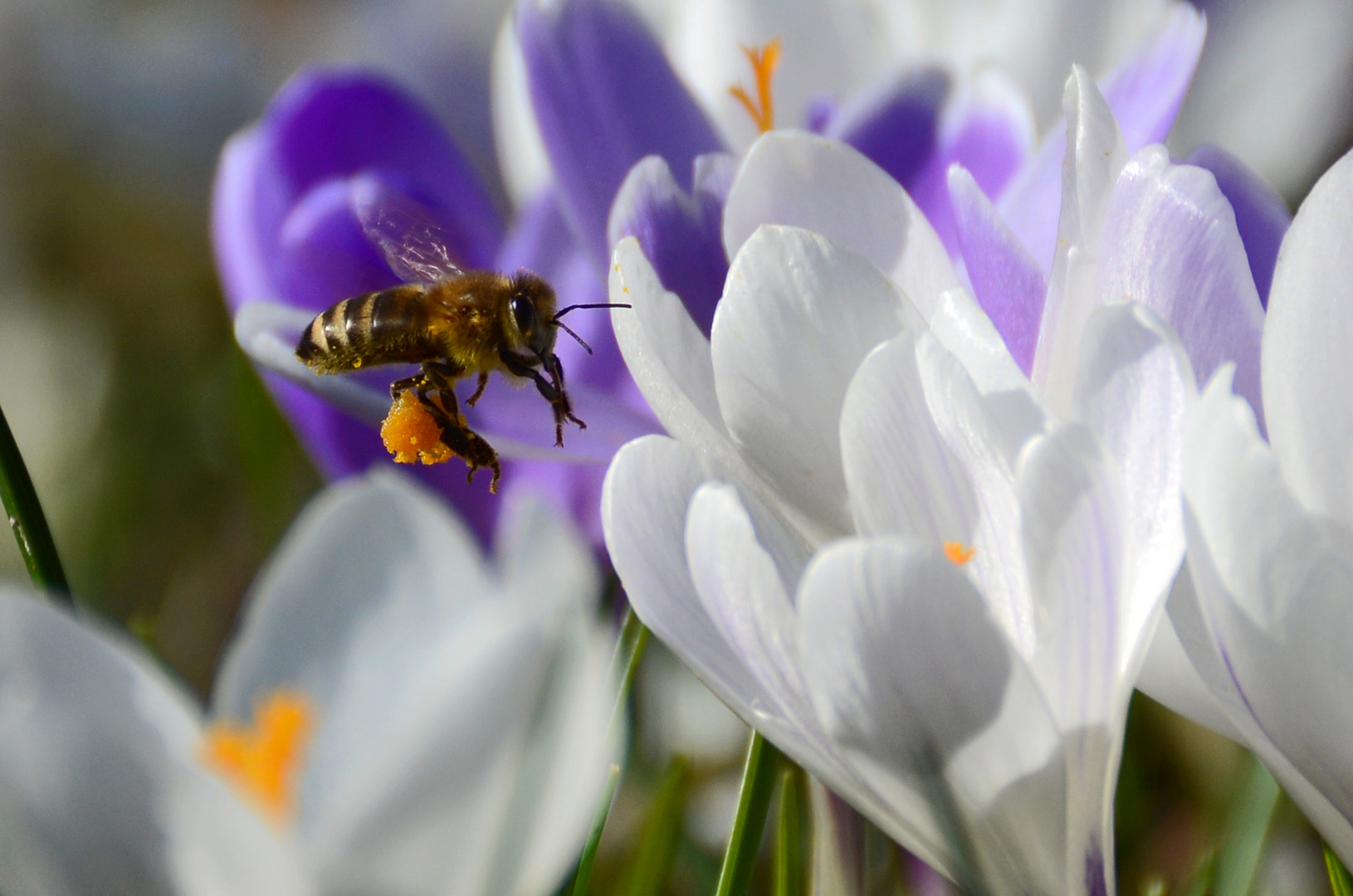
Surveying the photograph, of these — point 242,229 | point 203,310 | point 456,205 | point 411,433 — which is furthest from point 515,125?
point 203,310

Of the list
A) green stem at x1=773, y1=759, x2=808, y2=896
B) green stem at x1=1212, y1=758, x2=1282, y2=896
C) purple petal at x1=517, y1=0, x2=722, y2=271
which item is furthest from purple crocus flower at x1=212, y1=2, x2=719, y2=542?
green stem at x1=1212, y1=758, x2=1282, y2=896

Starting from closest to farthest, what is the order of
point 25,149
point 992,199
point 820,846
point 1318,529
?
point 1318,529
point 820,846
point 992,199
point 25,149

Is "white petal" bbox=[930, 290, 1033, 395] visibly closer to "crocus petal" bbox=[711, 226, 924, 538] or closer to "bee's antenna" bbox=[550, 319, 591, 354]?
"crocus petal" bbox=[711, 226, 924, 538]

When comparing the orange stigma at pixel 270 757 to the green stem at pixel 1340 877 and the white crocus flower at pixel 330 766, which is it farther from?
the green stem at pixel 1340 877

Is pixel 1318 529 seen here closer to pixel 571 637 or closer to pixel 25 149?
pixel 571 637

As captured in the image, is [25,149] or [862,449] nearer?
[862,449]

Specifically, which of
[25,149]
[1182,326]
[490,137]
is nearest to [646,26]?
[1182,326]
